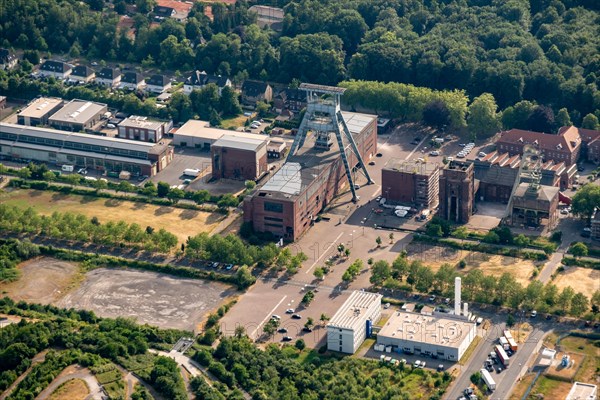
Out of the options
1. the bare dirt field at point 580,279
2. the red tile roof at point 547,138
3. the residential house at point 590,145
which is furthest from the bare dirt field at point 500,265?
the residential house at point 590,145

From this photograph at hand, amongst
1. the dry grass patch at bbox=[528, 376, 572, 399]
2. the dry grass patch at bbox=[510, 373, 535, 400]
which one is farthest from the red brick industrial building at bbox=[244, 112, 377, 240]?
the dry grass patch at bbox=[528, 376, 572, 399]

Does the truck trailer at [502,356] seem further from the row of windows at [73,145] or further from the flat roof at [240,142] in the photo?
the row of windows at [73,145]

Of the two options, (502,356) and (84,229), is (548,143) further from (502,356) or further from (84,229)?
(84,229)

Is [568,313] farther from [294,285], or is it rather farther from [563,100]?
[563,100]

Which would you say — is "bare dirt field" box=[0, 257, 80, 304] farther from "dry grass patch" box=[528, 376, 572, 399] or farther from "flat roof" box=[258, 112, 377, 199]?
"dry grass patch" box=[528, 376, 572, 399]

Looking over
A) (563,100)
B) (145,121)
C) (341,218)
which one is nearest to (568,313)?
(341,218)

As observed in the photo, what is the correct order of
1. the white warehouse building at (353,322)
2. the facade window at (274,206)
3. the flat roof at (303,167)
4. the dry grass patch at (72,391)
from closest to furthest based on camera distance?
the dry grass patch at (72,391), the white warehouse building at (353,322), the facade window at (274,206), the flat roof at (303,167)
